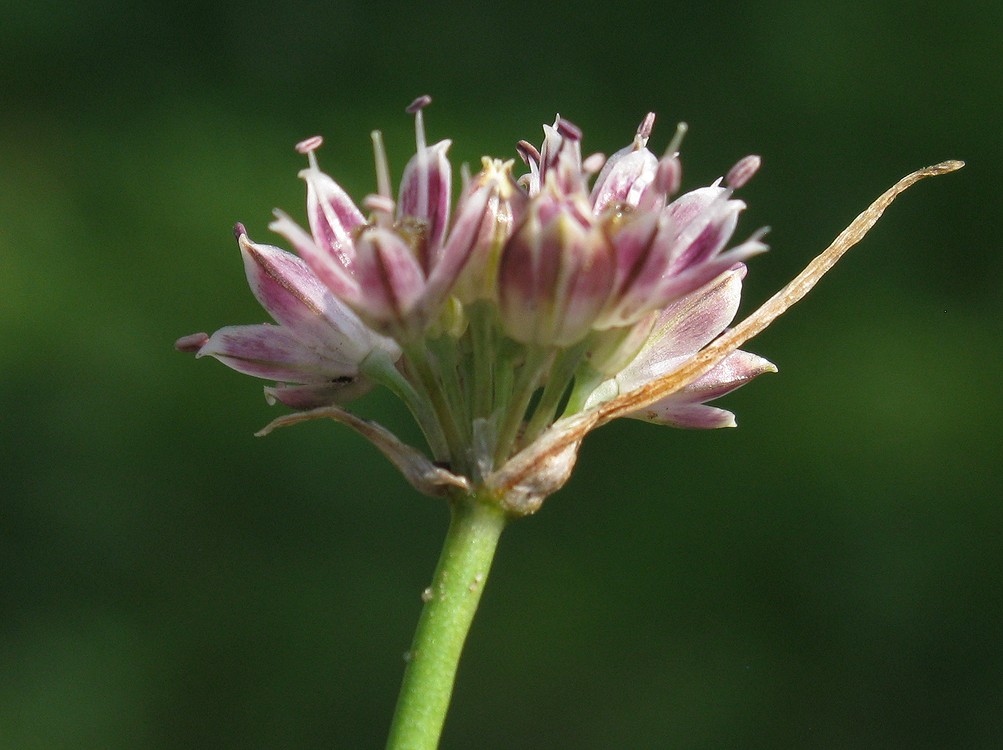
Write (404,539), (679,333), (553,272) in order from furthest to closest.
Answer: (404,539) → (679,333) → (553,272)

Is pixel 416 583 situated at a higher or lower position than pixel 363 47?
lower

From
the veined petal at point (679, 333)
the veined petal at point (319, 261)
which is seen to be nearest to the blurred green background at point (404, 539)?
the veined petal at point (679, 333)

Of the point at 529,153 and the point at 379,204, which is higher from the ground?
the point at 529,153

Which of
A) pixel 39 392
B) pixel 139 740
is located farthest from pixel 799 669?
pixel 39 392

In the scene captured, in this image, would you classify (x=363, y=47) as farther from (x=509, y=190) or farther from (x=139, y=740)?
(x=509, y=190)

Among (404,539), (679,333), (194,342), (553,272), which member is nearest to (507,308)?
(553,272)

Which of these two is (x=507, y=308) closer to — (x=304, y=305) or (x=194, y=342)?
(x=304, y=305)

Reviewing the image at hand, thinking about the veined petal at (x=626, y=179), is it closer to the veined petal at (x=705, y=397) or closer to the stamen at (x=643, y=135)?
the stamen at (x=643, y=135)
